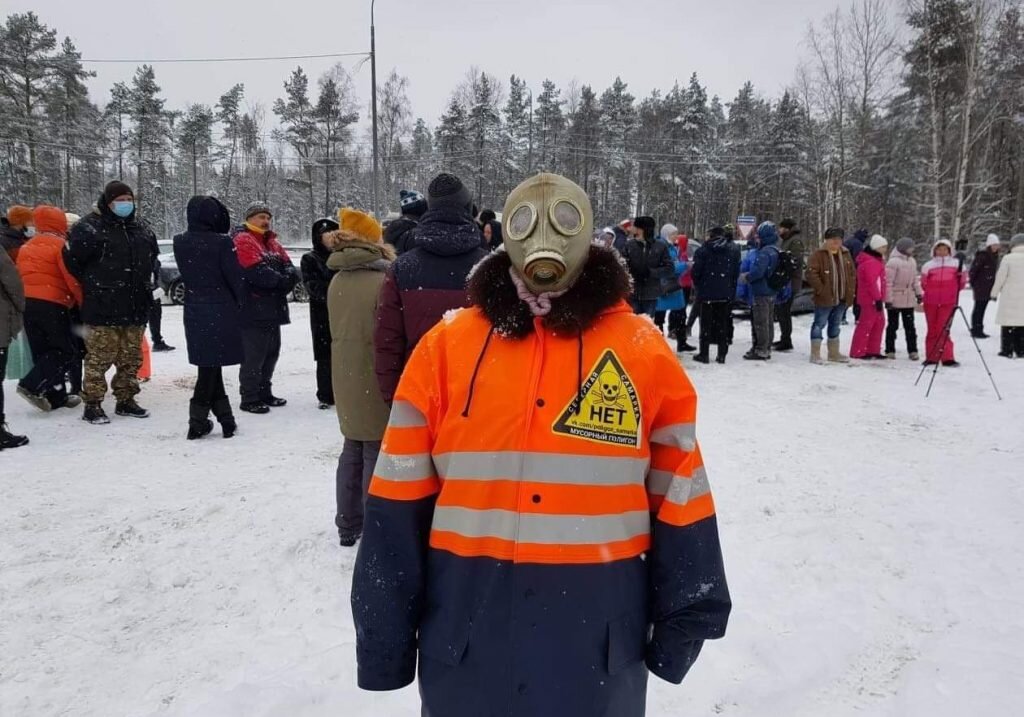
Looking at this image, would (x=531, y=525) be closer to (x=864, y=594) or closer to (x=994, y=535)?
(x=864, y=594)

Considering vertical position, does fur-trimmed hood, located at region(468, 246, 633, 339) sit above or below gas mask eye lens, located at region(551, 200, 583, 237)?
below

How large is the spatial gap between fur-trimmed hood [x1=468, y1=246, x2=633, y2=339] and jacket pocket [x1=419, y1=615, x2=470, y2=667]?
0.72 meters

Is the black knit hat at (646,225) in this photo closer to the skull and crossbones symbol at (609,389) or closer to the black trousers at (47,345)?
the black trousers at (47,345)

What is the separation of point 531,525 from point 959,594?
11.2 feet

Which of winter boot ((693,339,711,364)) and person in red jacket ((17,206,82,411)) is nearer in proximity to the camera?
person in red jacket ((17,206,82,411))

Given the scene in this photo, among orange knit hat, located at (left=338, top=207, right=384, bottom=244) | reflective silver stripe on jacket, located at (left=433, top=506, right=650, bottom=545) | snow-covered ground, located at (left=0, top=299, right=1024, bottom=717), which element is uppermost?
orange knit hat, located at (left=338, top=207, right=384, bottom=244)

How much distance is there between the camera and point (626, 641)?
148cm

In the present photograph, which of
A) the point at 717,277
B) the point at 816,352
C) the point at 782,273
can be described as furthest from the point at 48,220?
the point at 816,352

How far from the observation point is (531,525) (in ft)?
4.71

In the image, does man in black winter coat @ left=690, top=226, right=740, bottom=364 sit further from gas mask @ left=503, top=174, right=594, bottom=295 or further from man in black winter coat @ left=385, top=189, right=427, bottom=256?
gas mask @ left=503, top=174, right=594, bottom=295

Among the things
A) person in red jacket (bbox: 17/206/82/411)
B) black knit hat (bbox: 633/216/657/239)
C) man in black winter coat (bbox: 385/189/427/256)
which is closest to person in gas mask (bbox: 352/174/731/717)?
man in black winter coat (bbox: 385/189/427/256)

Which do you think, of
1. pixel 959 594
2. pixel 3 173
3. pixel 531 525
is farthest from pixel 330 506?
pixel 3 173

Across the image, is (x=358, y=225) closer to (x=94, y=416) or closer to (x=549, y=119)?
(x=94, y=416)

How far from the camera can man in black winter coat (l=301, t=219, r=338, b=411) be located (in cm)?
668
